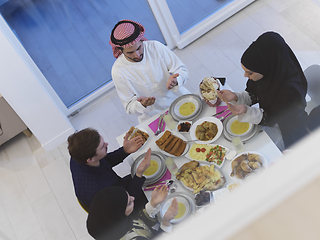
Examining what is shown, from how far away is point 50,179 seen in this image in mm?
2930

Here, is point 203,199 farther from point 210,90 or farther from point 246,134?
point 210,90

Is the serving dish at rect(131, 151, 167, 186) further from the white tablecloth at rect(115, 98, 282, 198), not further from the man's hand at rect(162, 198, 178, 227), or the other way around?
the man's hand at rect(162, 198, 178, 227)

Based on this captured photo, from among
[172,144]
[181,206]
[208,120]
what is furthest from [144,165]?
[208,120]

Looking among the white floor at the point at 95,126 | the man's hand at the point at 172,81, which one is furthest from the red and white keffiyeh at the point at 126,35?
the white floor at the point at 95,126

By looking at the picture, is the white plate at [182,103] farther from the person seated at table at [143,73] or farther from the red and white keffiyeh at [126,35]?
the red and white keffiyeh at [126,35]

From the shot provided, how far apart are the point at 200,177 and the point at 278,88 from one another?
0.64m

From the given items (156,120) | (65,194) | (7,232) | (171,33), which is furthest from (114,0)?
(7,232)

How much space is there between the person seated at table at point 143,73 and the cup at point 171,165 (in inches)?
20.3

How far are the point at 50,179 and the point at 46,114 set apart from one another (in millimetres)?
607

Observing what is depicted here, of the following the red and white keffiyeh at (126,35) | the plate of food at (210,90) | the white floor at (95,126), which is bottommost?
the white floor at (95,126)

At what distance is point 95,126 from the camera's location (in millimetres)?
3166

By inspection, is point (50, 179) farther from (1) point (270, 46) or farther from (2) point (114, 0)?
(1) point (270, 46)

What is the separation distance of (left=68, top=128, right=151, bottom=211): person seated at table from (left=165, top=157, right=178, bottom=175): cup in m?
0.11

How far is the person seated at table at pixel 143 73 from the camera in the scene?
6.78ft
